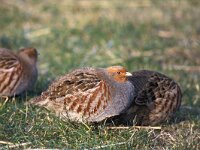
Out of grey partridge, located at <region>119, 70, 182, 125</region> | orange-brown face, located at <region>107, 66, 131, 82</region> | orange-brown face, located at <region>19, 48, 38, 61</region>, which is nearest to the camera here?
orange-brown face, located at <region>107, 66, 131, 82</region>

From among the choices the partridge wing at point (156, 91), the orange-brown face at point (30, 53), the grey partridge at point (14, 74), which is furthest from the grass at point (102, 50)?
the orange-brown face at point (30, 53)

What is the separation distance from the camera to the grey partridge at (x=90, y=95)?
553 centimetres

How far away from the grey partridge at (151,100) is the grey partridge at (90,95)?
1.00ft

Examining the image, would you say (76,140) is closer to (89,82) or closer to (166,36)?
(89,82)

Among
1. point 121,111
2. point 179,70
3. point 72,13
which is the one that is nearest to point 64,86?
point 121,111

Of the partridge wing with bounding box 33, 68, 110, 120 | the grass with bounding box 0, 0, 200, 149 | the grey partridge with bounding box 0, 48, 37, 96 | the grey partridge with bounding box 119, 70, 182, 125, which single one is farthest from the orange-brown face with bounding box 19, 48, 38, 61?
the grey partridge with bounding box 119, 70, 182, 125

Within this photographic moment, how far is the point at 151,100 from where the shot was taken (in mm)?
6090

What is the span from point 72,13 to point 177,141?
6845 millimetres

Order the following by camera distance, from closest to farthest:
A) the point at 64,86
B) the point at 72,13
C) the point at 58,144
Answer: the point at 58,144, the point at 64,86, the point at 72,13

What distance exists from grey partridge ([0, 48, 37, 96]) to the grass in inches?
5.7

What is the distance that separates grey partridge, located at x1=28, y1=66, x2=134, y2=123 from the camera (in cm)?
553

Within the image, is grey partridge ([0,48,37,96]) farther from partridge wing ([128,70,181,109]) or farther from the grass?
partridge wing ([128,70,181,109])

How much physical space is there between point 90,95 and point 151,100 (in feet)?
2.73

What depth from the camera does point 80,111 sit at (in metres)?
5.55
